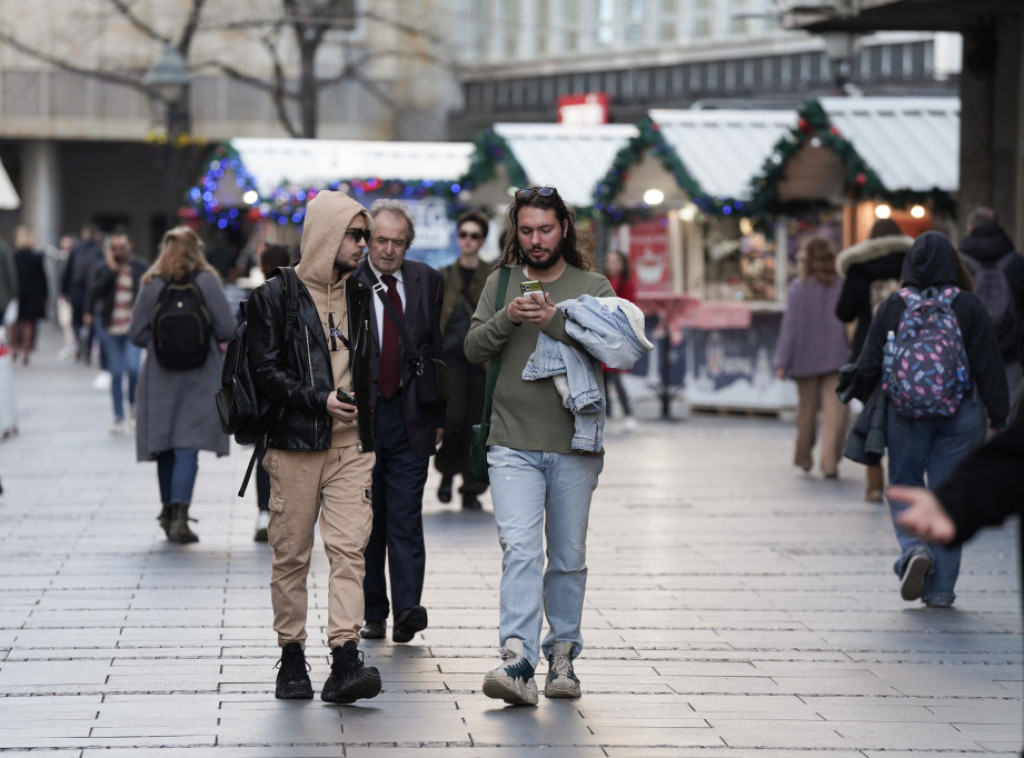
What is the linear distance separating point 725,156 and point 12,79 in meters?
32.4

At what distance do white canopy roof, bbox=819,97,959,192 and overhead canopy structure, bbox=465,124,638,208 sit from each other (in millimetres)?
2984

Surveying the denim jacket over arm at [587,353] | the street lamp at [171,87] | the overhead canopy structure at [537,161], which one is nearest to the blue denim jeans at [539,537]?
the denim jacket over arm at [587,353]

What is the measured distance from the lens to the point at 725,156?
20797 mm

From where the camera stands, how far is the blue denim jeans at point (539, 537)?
265 inches

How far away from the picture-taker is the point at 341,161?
23.4m

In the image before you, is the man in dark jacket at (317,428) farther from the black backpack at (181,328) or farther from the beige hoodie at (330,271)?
the black backpack at (181,328)

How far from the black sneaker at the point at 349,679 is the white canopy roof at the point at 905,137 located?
13421mm

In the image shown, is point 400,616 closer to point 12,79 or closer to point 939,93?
point 939,93

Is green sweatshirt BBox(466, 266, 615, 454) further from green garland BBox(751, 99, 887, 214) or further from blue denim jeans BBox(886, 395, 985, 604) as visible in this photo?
green garland BBox(751, 99, 887, 214)

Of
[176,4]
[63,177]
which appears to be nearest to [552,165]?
[176,4]

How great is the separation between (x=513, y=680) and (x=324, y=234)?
66.9 inches

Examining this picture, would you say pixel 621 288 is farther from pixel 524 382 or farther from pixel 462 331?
pixel 524 382

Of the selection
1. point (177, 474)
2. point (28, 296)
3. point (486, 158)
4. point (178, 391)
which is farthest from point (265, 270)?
point (28, 296)

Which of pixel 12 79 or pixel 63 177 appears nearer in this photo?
pixel 12 79
